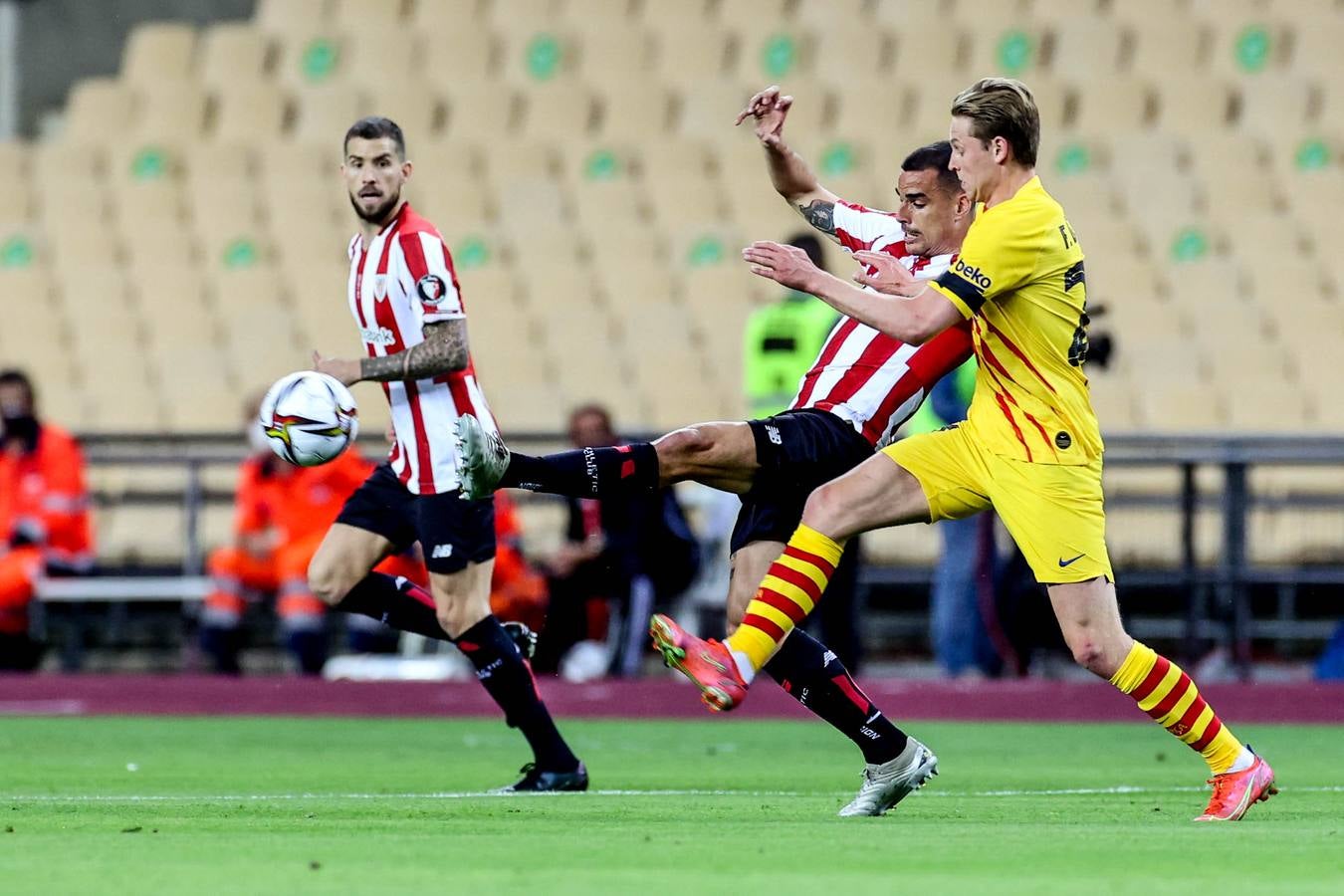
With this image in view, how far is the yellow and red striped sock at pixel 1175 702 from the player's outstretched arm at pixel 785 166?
1898mm

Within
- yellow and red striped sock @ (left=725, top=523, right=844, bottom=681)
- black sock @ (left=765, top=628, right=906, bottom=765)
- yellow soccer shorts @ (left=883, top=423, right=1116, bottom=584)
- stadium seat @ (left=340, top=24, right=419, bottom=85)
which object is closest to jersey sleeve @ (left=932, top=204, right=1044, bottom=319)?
yellow soccer shorts @ (left=883, top=423, right=1116, bottom=584)

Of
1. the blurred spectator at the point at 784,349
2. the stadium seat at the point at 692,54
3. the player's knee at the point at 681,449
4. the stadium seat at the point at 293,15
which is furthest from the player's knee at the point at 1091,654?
the stadium seat at the point at 293,15

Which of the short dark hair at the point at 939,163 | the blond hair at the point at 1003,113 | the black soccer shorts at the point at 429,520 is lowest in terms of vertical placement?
the black soccer shorts at the point at 429,520

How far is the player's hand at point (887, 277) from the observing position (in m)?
6.34

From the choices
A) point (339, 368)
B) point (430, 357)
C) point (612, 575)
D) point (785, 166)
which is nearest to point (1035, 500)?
point (785, 166)

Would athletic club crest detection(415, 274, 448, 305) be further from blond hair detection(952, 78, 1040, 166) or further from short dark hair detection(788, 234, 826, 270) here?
short dark hair detection(788, 234, 826, 270)

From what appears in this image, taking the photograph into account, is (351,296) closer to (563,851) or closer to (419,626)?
(419,626)

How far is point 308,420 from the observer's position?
24.0 feet

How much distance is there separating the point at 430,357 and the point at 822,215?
134 centimetres

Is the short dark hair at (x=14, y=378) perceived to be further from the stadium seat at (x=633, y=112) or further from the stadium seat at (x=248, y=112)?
the stadium seat at (x=633, y=112)

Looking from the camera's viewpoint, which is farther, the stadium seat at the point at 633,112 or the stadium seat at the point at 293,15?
the stadium seat at the point at 293,15

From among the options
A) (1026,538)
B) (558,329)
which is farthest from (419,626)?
(558,329)

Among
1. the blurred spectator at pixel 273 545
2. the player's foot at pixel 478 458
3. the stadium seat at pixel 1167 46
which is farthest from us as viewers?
the stadium seat at pixel 1167 46

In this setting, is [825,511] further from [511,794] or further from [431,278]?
[431,278]
